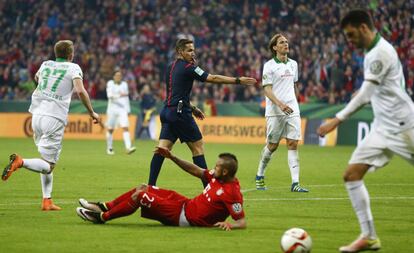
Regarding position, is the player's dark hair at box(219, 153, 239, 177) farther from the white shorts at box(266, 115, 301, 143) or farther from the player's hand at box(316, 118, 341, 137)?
the white shorts at box(266, 115, 301, 143)

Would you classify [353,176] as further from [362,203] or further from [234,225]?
[234,225]

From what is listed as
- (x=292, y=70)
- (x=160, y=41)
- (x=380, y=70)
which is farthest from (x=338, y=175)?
(x=160, y=41)

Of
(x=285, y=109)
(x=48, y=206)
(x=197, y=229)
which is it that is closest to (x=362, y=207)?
(x=197, y=229)

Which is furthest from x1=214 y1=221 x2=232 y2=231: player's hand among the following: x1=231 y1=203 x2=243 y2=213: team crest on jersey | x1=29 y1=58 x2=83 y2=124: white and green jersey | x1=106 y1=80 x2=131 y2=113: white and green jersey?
x1=106 y1=80 x2=131 y2=113: white and green jersey

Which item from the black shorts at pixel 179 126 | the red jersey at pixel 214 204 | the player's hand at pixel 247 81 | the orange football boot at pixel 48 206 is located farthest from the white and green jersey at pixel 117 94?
the red jersey at pixel 214 204

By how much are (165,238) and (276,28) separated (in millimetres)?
29353

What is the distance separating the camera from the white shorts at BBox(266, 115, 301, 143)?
16.6 m

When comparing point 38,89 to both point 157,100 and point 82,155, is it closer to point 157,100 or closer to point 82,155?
point 82,155

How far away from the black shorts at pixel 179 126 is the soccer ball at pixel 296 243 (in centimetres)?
527

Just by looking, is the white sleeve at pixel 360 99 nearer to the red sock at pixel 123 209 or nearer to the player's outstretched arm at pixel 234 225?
the player's outstretched arm at pixel 234 225

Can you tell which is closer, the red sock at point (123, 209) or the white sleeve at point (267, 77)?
the red sock at point (123, 209)

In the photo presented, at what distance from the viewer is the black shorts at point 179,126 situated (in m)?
14.3

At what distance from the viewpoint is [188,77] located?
1409 cm

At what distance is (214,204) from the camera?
36.0ft
